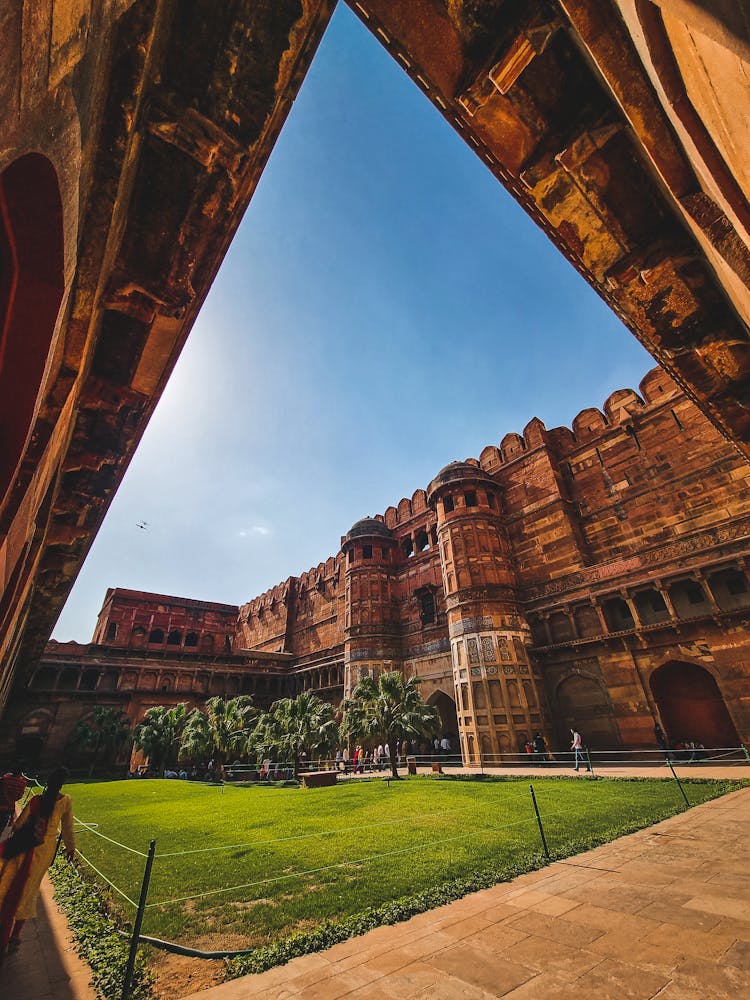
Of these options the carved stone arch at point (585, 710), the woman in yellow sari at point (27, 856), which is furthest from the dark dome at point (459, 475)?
the woman in yellow sari at point (27, 856)

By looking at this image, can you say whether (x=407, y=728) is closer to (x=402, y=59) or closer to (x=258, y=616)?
(x=402, y=59)

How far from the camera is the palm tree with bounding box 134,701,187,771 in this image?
76.1ft

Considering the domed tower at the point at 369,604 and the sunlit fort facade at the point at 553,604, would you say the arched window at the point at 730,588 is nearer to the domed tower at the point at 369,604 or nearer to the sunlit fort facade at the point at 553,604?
the sunlit fort facade at the point at 553,604

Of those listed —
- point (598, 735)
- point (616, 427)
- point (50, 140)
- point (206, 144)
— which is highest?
point (616, 427)

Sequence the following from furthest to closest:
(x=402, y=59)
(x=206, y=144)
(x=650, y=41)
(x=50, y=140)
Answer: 1. (x=402, y=59)
2. (x=206, y=144)
3. (x=650, y=41)
4. (x=50, y=140)

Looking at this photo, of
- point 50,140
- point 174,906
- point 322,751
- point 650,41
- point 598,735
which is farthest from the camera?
point 322,751

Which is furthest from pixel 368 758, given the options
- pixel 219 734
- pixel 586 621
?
pixel 586 621

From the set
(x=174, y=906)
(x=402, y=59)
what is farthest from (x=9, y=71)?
(x=174, y=906)

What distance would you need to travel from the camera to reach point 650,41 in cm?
176

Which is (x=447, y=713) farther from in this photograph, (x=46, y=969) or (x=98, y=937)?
(x=46, y=969)

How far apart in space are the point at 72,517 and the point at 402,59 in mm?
5436

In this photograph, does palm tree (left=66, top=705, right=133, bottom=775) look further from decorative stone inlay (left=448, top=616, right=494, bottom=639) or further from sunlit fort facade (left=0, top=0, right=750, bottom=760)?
decorative stone inlay (left=448, top=616, right=494, bottom=639)

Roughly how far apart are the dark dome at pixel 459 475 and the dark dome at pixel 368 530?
245 inches

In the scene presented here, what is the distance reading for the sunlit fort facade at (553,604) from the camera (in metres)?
14.6
